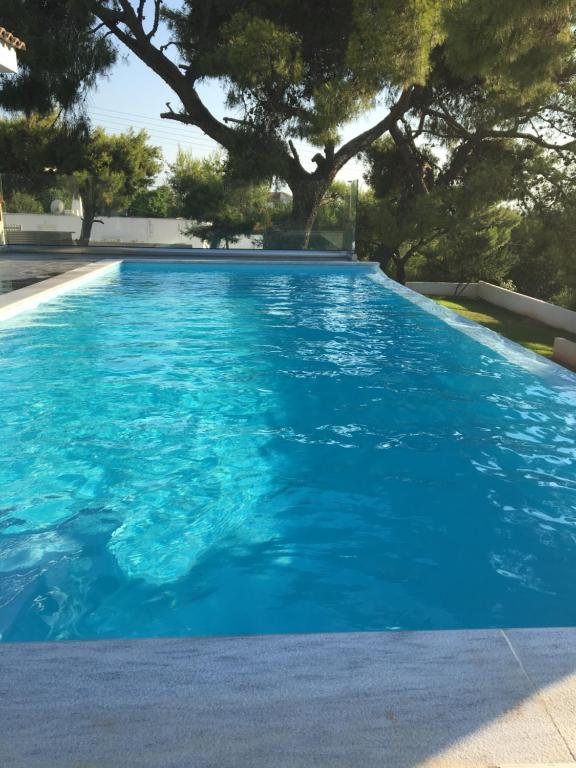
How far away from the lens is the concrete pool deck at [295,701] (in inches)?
50.1

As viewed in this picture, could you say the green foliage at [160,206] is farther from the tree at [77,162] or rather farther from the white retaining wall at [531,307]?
the white retaining wall at [531,307]

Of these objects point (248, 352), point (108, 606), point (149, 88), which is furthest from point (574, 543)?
point (149, 88)

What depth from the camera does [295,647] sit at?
1643mm

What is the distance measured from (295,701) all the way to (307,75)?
1445cm

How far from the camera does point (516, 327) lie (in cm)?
1166

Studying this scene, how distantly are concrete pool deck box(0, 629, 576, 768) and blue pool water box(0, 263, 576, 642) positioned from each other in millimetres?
761

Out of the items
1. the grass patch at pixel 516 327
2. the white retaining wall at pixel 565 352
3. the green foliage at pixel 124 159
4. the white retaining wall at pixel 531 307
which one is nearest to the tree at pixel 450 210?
the white retaining wall at pixel 531 307

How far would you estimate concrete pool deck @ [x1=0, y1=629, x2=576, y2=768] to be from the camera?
1273 mm

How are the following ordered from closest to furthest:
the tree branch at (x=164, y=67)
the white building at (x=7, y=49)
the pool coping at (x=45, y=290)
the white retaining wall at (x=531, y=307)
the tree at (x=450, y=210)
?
the pool coping at (x=45, y=290), the white building at (x=7, y=49), the white retaining wall at (x=531, y=307), the tree branch at (x=164, y=67), the tree at (x=450, y=210)

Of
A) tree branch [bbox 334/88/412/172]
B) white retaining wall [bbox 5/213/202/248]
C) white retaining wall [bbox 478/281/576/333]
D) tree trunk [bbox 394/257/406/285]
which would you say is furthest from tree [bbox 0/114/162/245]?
white retaining wall [bbox 478/281/576/333]

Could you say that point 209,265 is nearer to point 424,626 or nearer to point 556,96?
point 556,96

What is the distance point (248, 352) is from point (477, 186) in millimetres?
10885

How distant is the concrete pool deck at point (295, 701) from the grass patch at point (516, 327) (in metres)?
7.62

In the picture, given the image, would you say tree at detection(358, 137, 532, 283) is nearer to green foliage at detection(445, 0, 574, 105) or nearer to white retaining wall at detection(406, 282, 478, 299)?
white retaining wall at detection(406, 282, 478, 299)
